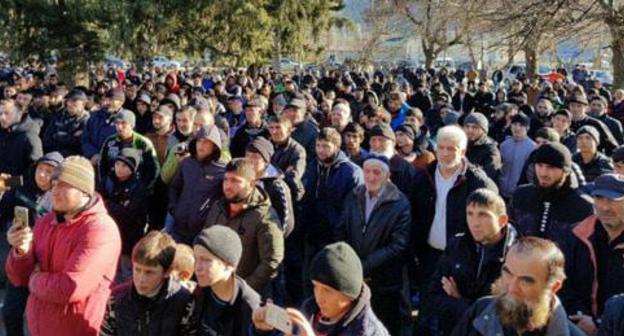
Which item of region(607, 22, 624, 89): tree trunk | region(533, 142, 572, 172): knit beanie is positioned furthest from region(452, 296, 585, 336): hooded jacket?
region(607, 22, 624, 89): tree trunk

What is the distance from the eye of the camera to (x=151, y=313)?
10.6 ft

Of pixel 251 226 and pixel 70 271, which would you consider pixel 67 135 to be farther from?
pixel 70 271

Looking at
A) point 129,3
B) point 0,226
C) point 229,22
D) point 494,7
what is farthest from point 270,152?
point 494,7

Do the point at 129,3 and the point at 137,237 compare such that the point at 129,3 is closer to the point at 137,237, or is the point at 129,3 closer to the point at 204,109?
the point at 204,109

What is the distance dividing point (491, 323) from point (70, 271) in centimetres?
205

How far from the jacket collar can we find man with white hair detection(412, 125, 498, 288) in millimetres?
1743

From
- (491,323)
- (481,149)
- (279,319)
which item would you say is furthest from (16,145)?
(491,323)

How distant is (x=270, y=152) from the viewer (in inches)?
213

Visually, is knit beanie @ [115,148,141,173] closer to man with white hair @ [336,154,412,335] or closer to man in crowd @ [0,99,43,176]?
man in crowd @ [0,99,43,176]

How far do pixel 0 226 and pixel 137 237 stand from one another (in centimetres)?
118

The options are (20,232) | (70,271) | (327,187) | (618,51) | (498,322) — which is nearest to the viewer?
(498,322)

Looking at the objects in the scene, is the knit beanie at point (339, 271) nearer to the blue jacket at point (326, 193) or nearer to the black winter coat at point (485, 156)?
the blue jacket at point (326, 193)

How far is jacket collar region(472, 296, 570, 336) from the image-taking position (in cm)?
271

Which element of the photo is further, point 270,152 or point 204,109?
point 204,109
